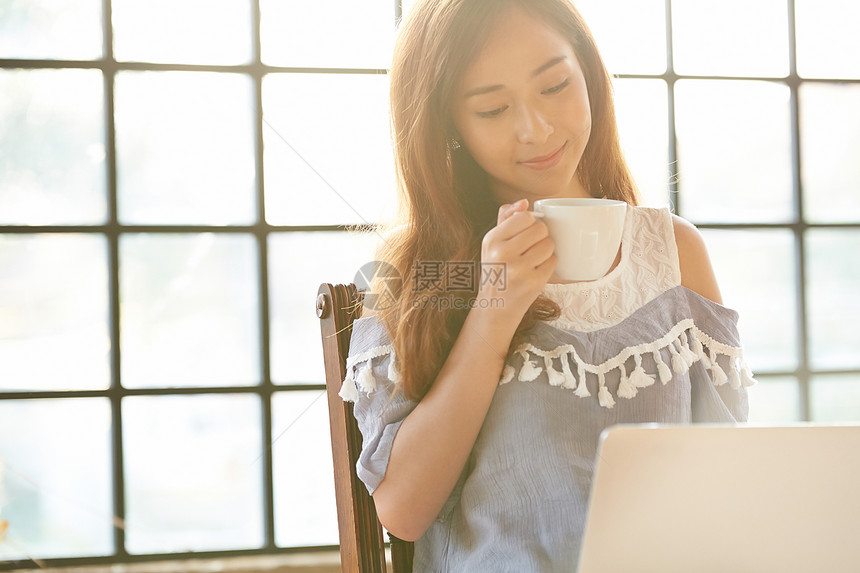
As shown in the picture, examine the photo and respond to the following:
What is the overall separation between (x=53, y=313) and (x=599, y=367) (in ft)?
2.27

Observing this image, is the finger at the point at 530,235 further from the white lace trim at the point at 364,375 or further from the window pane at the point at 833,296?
the window pane at the point at 833,296

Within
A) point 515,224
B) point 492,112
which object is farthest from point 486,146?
point 515,224

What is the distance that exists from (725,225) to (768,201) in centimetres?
9

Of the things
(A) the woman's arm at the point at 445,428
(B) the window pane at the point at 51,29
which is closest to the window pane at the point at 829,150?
(A) the woman's arm at the point at 445,428

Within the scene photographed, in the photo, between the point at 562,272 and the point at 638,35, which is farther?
the point at 638,35

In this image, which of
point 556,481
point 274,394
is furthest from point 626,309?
point 274,394

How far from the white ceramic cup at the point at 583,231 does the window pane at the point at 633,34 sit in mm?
647

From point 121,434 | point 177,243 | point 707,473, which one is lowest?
point 121,434

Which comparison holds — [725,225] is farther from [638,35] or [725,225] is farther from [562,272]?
[562,272]

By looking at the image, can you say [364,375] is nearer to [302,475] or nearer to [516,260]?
[516,260]

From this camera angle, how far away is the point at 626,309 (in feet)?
1.82

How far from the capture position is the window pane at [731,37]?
1.01 m

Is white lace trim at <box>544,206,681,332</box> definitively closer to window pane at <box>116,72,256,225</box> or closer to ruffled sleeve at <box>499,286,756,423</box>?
ruffled sleeve at <box>499,286,756,423</box>

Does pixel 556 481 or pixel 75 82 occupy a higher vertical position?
pixel 75 82
